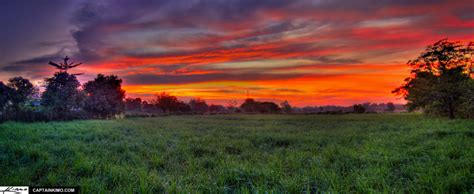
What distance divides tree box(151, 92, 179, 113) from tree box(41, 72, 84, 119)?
161 ft

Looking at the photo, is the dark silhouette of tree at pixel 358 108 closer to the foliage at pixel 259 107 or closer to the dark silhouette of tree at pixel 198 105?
the foliage at pixel 259 107

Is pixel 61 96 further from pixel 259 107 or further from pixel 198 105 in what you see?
pixel 198 105

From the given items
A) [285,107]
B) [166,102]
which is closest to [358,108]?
[285,107]

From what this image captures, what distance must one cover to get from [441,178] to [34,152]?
12740 mm

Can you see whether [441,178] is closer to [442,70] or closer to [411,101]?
[442,70]

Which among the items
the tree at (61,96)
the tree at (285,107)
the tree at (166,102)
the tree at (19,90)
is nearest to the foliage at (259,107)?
the tree at (285,107)

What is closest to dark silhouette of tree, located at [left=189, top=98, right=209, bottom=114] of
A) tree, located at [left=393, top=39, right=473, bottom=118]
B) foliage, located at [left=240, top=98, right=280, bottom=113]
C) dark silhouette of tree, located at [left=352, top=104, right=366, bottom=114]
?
foliage, located at [left=240, top=98, right=280, bottom=113]

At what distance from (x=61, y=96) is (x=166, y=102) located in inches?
2159

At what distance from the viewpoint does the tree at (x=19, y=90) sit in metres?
35.8

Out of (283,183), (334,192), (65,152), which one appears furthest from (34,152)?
(334,192)

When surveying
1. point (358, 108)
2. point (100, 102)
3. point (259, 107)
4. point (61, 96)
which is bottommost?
point (358, 108)

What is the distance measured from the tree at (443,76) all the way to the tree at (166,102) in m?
83.2

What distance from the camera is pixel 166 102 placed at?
307ft

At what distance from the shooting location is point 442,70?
26.0 m
